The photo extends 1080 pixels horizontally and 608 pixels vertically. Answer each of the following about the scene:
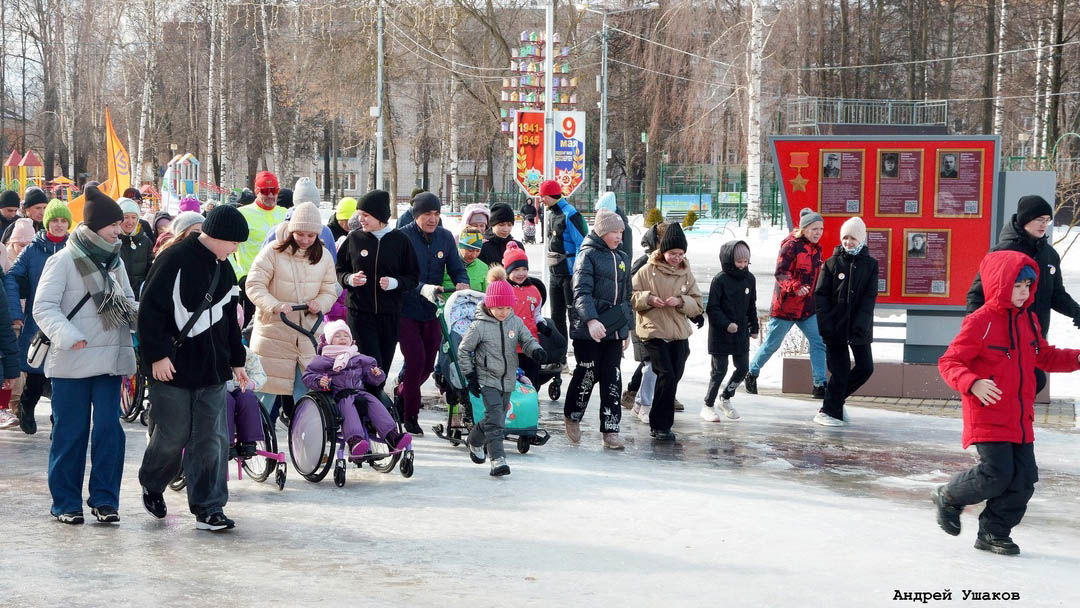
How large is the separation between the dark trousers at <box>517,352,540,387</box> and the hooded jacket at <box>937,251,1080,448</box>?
420 centimetres

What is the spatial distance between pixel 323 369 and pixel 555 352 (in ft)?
8.01

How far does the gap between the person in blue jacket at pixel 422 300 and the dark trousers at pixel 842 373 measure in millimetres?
3113

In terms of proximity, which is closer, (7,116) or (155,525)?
(155,525)

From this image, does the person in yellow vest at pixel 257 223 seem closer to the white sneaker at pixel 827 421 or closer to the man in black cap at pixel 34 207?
the man in black cap at pixel 34 207

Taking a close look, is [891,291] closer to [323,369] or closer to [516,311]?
[516,311]

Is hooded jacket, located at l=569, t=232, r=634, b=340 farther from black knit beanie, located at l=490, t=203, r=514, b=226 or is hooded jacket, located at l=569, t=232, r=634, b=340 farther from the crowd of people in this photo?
black knit beanie, located at l=490, t=203, r=514, b=226

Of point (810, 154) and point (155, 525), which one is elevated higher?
point (810, 154)

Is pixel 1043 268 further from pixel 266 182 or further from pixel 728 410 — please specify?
pixel 266 182

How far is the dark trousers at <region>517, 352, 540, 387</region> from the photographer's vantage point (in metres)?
9.84

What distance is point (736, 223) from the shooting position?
4622cm

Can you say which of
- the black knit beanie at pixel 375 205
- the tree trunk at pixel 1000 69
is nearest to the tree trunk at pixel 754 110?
the tree trunk at pixel 1000 69

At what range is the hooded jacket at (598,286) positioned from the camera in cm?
883

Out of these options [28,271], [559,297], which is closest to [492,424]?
[559,297]

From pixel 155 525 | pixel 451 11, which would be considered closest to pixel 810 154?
pixel 155 525
